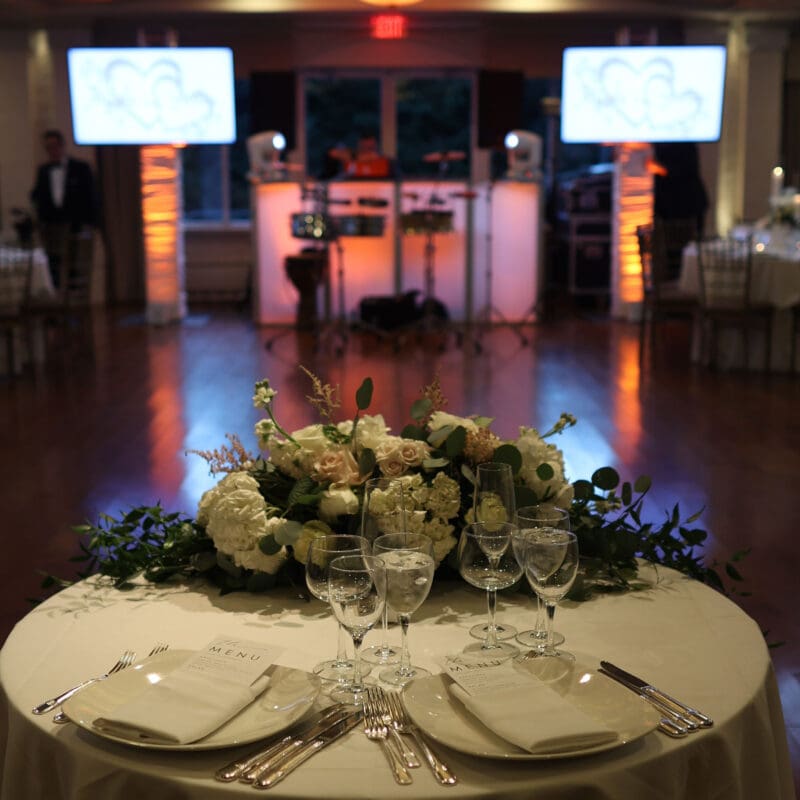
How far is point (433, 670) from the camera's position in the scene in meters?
1.52

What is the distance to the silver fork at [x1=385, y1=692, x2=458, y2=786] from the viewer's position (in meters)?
1.23

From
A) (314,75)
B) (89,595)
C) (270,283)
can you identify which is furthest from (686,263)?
(89,595)

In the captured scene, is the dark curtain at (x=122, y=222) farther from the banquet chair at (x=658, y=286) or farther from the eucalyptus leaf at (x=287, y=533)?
the eucalyptus leaf at (x=287, y=533)

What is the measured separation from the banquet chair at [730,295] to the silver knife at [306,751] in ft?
22.5

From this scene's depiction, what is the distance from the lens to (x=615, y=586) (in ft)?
5.98

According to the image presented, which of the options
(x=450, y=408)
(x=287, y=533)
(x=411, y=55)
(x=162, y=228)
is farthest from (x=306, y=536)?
(x=411, y=55)

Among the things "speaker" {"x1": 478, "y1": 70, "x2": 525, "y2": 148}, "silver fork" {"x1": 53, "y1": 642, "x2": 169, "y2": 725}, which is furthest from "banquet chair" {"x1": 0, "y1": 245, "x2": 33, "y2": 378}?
"silver fork" {"x1": 53, "y1": 642, "x2": 169, "y2": 725}

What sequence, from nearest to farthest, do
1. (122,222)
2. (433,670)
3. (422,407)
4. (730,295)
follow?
(433,670), (422,407), (730,295), (122,222)

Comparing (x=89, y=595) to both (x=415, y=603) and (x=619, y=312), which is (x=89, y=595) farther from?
(x=619, y=312)

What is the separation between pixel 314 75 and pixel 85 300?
18.1 ft

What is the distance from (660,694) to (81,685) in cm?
75

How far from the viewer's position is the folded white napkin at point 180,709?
51.2 inches

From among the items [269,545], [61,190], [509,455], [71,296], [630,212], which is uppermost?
[61,190]

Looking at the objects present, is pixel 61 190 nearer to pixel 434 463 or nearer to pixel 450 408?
pixel 450 408
